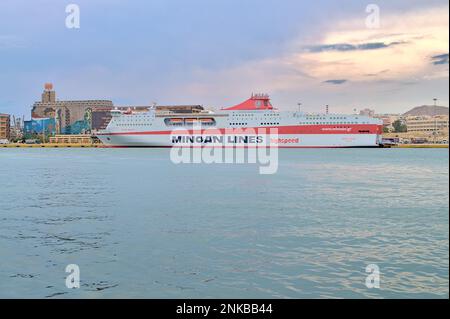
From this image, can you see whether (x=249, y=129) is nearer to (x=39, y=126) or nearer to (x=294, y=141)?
(x=294, y=141)

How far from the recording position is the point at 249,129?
8794 cm

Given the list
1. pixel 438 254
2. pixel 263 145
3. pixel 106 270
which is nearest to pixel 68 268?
pixel 106 270

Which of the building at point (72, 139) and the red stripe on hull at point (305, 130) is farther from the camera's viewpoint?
the building at point (72, 139)

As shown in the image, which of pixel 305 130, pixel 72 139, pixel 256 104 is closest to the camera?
pixel 305 130

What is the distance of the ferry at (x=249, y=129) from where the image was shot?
85875mm

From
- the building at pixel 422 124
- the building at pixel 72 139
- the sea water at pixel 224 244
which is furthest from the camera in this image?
the building at pixel 422 124

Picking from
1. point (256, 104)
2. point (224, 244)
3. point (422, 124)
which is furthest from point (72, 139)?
point (224, 244)

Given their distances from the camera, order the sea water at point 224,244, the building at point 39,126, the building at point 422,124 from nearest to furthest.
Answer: the sea water at point 224,244
the building at point 422,124
the building at point 39,126

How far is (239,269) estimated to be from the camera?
947 cm

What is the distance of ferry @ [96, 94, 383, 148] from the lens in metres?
85.9

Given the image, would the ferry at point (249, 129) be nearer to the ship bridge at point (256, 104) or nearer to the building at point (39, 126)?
the ship bridge at point (256, 104)

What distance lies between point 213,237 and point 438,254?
5.27 m

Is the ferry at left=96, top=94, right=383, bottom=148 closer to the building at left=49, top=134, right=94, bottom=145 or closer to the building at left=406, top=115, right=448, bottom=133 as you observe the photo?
the building at left=49, top=134, right=94, bottom=145

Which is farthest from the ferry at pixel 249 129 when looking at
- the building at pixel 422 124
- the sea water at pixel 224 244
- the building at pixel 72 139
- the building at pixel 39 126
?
the building at pixel 39 126
